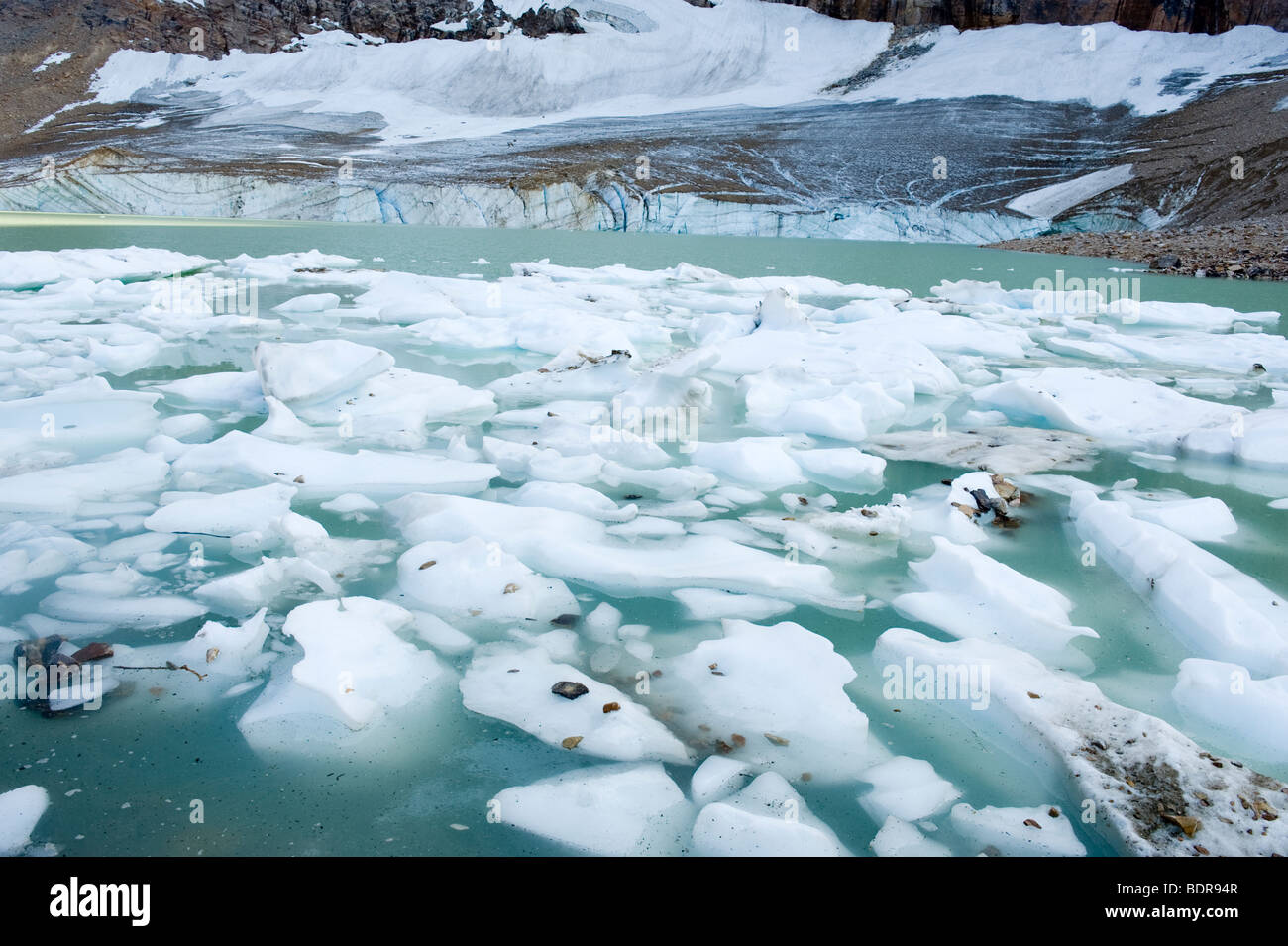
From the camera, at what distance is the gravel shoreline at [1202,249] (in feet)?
43.9

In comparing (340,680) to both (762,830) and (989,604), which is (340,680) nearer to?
(762,830)

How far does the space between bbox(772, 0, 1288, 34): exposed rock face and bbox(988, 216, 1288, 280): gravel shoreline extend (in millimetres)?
24563

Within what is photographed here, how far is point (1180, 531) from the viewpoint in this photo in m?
2.70

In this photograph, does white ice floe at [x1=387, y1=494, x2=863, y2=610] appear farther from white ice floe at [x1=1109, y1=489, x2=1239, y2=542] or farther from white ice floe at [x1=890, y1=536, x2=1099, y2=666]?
white ice floe at [x1=1109, y1=489, x2=1239, y2=542]

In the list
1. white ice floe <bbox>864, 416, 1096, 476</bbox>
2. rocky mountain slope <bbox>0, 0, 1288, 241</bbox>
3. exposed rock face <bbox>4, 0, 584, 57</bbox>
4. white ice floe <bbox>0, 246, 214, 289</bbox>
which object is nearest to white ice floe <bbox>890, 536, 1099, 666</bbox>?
white ice floe <bbox>864, 416, 1096, 476</bbox>

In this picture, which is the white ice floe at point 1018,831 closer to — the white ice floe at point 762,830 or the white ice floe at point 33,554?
the white ice floe at point 762,830

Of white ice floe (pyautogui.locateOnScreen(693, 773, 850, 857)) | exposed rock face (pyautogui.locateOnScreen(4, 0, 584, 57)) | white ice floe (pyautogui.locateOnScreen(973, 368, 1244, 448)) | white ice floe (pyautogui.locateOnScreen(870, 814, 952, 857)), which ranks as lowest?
white ice floe (pyautogui.locateOnScreen(870, 814, 952, 857))

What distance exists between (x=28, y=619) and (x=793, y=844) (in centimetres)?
187

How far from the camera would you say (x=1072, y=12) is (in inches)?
1630

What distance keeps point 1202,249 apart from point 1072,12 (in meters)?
33.9

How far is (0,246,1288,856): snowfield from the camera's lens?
1.47 meters

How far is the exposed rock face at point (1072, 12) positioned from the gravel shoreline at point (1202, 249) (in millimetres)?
24563
